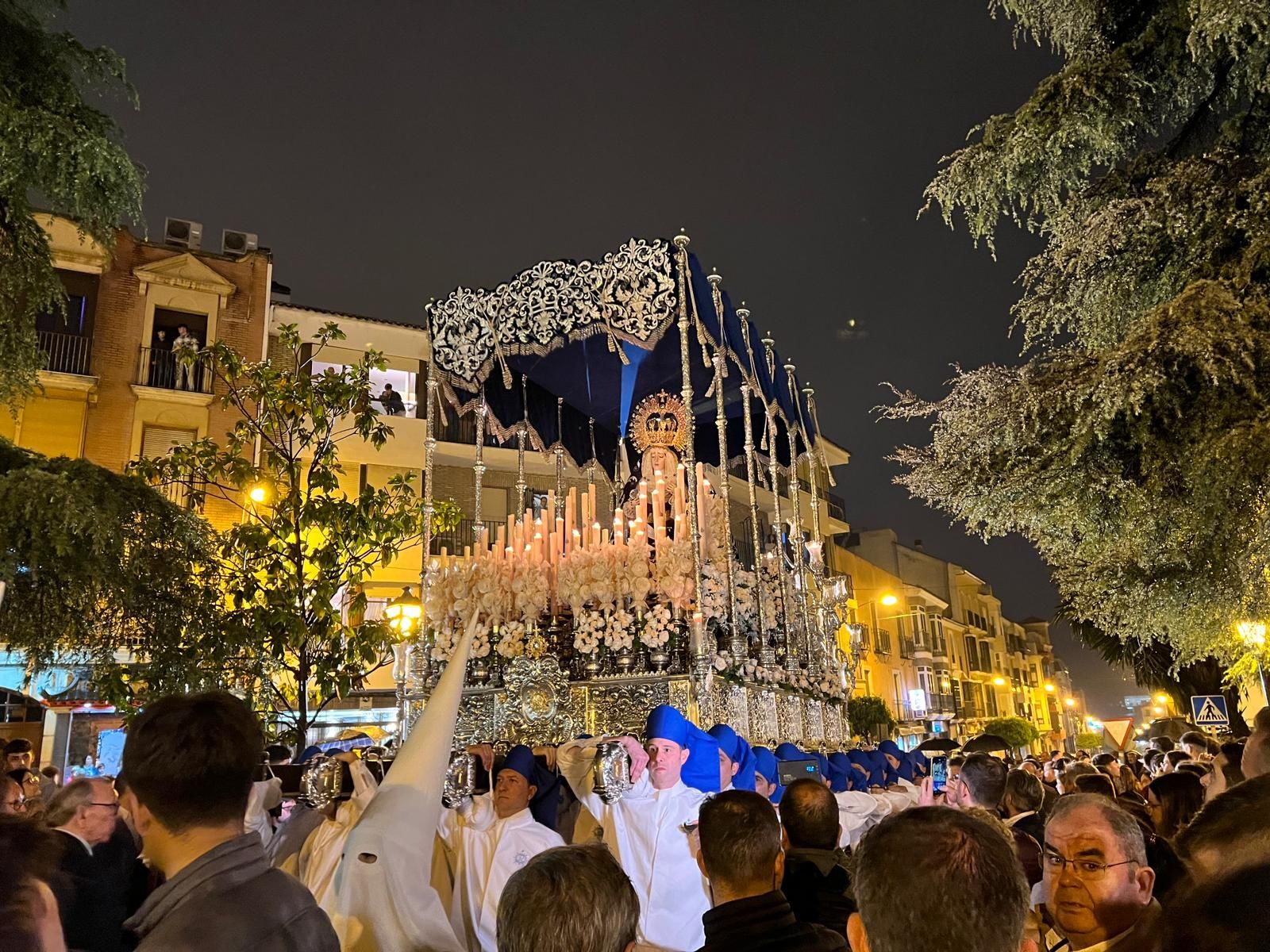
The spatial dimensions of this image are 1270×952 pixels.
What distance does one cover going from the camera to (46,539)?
21.9ft

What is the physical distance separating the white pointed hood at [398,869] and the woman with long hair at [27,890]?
1.00 meters

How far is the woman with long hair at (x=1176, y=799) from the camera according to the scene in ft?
16.6

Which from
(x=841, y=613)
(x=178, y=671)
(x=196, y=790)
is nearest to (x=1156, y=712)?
(x=841, y=613)

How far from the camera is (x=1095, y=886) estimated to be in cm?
272

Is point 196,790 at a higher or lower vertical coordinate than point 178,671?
lower

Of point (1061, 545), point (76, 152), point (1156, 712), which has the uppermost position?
point (76, 152)

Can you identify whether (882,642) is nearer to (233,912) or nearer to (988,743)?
(988,743)

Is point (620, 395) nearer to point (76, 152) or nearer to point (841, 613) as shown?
point (841, 613)

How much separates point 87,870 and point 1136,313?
929 centimetres

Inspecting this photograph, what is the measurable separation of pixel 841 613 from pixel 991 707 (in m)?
50.9

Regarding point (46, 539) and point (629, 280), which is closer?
point (46, 539)

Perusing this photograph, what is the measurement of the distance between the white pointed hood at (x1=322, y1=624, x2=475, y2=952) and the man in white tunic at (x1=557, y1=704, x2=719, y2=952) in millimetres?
2177

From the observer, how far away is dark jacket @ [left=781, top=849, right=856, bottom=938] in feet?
12.0

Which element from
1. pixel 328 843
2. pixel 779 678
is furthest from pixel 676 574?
pixel 328 843
